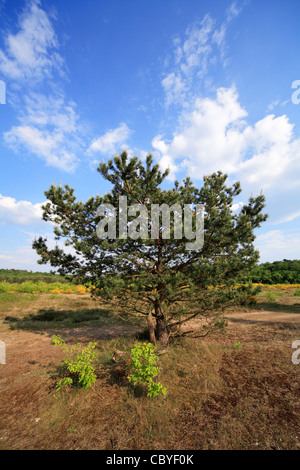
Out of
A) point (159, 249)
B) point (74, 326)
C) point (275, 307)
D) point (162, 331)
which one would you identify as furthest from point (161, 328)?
point (275, 307)

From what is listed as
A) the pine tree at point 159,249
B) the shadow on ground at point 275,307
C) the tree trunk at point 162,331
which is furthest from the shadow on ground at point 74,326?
the shadow on ground at point 275,307

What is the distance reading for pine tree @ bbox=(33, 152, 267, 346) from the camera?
6.81 m

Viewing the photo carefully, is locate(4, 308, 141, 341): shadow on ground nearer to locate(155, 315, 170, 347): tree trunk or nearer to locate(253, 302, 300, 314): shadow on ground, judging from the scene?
locate(155, 315, 170, 347): tree trunk

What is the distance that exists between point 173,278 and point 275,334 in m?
7.58

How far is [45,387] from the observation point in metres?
5.25

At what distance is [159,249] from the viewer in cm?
782

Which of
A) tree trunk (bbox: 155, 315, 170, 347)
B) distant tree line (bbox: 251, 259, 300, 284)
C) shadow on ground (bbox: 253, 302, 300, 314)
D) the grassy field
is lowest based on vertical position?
shadow on ground (bbox: 253, 302, 300, 314)

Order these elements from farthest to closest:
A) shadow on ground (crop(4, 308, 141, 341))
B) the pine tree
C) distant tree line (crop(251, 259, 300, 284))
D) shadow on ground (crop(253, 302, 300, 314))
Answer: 1. distant tree line (crop(251, 259, 300, 284))
2. shadow on ground (crop(253, 302, 300, 314))
3. shadow on ground (crop(4, 308, 141, 341))
4. the pine tree

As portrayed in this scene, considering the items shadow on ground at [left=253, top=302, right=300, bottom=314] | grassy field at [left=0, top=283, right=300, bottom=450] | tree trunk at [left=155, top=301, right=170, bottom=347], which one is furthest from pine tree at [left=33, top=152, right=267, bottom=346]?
shadow on ground at [left=253, top=302, right=300, bottom=314]

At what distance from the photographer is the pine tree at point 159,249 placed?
6812 mm

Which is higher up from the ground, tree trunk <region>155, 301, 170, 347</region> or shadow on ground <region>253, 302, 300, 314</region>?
tree trunk <region>155, 301, 170, 347</region>

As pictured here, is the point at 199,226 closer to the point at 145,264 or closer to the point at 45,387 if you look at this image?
the point at 145,264

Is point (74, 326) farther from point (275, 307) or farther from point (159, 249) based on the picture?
point (275, 307)

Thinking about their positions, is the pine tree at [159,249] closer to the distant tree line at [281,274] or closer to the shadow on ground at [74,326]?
the shadow on ground at [74,326]
